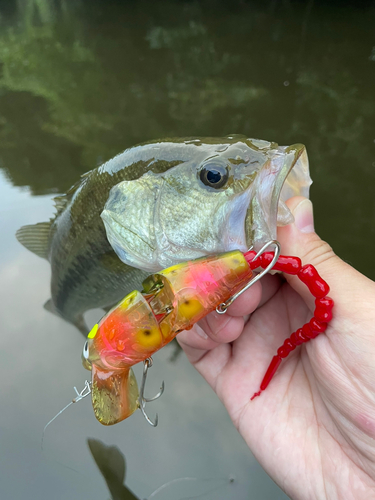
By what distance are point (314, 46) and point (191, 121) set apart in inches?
103

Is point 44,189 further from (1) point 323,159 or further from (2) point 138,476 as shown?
(1) point 323,159

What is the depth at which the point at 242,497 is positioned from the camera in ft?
3.89

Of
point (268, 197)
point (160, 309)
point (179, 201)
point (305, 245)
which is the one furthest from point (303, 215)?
point (160, 309)

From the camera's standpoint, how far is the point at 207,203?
728 mm

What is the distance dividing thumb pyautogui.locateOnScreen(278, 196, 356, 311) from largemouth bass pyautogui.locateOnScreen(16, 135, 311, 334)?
0.06 m

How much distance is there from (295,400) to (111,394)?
55cm

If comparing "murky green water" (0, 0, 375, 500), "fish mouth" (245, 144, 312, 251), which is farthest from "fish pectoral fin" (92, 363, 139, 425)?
"murky green water" (0, 0, 375, 500)

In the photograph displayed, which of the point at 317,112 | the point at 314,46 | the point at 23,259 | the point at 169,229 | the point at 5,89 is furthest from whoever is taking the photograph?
the point at 314,46

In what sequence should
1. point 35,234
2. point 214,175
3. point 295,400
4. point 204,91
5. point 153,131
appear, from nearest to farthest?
point 214,175, point 295,400, point 35,234, point 153,131, point 204,91

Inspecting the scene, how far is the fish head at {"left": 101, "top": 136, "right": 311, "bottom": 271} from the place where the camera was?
2.23ft

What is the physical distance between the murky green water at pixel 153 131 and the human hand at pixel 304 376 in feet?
1.32

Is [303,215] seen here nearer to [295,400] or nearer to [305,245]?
[305,245]

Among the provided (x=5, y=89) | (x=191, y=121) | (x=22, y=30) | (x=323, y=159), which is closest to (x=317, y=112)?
(x=323, y=159)

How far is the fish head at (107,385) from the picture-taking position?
24.4 inches
